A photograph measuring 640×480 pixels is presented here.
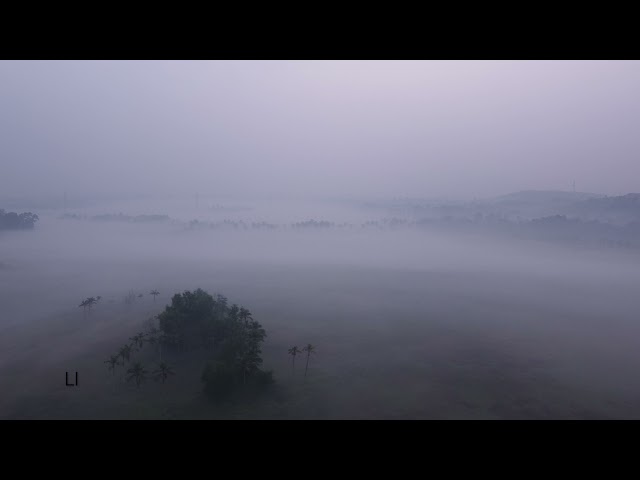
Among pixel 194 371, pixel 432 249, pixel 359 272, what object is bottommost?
pixel 194 371

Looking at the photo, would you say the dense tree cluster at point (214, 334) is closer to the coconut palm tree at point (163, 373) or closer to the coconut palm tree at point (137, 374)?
the coconut palm tree at point (163, 373)

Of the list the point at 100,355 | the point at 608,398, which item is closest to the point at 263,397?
the point at 100,355

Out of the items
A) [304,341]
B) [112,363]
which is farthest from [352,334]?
[112,363]

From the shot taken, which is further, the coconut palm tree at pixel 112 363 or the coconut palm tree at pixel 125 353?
the coconut palm tree at pixel 125 353

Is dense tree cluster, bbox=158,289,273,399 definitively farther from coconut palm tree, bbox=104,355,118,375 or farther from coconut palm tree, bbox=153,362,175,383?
coconut palm tree, bbox=104,355,118,375

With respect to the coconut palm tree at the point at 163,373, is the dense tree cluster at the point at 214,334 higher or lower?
higher
